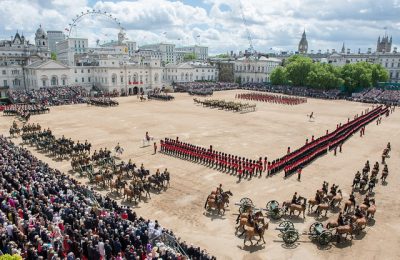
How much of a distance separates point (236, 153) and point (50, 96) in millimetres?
46891

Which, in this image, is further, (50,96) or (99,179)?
(50,96)

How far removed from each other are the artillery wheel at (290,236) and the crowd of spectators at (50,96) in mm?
54201

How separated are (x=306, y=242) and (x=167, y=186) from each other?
971cm

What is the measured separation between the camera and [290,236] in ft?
48.6

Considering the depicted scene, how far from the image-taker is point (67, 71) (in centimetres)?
7300

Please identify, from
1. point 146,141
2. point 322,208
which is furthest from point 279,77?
point 322,208

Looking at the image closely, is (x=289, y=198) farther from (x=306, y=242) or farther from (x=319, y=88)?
(x=319, y=88)

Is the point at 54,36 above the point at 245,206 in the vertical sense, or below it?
above

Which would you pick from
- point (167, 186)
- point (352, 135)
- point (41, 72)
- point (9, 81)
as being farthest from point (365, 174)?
point (9, 81)

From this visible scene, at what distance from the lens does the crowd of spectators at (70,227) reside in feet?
40.0

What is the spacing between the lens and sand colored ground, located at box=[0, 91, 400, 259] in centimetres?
1505

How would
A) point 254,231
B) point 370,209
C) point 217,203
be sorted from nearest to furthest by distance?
point 254,231 → point 370,209 → point 217,203

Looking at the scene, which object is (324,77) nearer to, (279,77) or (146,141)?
(279,77)

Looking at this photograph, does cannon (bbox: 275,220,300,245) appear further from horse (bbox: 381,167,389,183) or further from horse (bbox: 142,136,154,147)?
horse (bbox: 142,136,154,147)
